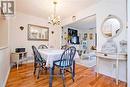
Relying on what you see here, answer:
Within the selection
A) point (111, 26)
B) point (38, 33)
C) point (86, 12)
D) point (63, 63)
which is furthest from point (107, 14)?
point (38, 33)

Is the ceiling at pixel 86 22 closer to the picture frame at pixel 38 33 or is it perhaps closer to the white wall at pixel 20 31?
the picture frame at pixel 38 33

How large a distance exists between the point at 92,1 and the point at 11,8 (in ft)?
8.17

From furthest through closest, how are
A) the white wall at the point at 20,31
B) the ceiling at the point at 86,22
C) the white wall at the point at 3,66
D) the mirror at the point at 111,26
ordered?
the ceiling at the point at 86,22 < the white wall at the point at 20,31 < the mirror at the point at 111,26 < the white wall at the point at 3,66

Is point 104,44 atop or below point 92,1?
below

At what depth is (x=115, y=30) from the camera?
3041 millimetres

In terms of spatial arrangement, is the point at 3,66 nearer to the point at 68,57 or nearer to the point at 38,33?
the point at 68,57

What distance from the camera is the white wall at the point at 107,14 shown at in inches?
111

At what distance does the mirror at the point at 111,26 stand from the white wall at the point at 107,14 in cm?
11

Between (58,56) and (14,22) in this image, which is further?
(14,22)

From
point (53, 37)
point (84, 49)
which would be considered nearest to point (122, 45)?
point (53, 37)

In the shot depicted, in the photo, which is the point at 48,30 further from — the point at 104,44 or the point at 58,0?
the point at 104,44

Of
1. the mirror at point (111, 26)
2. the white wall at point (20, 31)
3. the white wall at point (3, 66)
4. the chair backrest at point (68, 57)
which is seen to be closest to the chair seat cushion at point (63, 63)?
the chair backrest at point (68, 57)

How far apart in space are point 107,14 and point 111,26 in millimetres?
407

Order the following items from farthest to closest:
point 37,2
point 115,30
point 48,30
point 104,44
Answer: point 48,30, point 37,2, point 104,44, point 115,30
